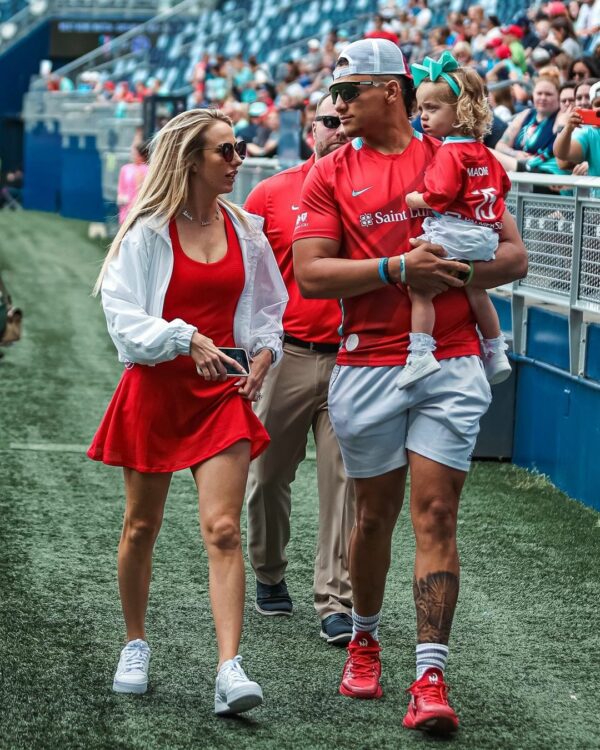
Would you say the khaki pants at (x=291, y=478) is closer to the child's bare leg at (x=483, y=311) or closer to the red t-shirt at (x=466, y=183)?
the child's bare leg at (x=483, y=311)

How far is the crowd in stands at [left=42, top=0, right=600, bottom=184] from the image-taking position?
9.12 m

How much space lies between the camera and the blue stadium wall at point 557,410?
22.3 ft

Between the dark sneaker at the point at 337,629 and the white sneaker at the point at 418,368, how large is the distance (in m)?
1.26

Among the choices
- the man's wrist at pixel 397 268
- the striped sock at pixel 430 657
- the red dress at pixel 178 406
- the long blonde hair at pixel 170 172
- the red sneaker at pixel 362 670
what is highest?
the long blonde hair at pixel 170 172

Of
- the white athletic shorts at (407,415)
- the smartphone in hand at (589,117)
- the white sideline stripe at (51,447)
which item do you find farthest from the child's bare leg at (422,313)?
the white sideline stripe at (51,447)

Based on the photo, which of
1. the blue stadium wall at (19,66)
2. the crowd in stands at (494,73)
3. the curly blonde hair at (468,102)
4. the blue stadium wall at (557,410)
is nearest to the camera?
the curly blonde hair at (468,102)

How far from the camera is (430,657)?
3842mm

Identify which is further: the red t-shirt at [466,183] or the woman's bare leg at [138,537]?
the woman's bare leg at [138,537]

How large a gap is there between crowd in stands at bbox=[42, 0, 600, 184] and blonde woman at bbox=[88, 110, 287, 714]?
2.82m

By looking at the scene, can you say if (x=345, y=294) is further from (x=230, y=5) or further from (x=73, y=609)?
(x=230, y=5)

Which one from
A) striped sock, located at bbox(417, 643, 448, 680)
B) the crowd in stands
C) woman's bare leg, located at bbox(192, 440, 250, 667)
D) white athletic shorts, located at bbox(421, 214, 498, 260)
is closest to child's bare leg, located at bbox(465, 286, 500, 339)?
white athletic shorts, located at bbox(421, 214, 498, 260)

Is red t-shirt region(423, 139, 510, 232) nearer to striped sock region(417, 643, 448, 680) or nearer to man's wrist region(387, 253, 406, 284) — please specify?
man's wrist region(387, 253, 406, 284)

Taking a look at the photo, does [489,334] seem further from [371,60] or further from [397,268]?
[371,60]

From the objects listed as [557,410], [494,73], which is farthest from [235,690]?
[494,73]
